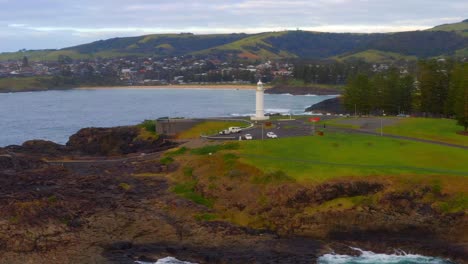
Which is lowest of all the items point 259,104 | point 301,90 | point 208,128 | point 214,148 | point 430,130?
point 301,90

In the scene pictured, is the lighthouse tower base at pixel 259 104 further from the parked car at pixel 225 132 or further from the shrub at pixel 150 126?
the shrub at pixel 150 126

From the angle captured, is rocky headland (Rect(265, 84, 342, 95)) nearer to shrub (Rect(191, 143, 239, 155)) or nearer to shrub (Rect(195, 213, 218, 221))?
shrub (Rect(191, 143, 239, 155))

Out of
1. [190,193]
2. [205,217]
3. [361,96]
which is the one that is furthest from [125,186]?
[361,96]

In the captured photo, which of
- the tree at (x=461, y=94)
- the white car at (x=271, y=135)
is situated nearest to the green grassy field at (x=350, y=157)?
the white car at (x=271, y=135)

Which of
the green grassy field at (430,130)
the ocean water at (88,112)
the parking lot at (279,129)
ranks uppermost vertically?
the green grassy field at (430,130)

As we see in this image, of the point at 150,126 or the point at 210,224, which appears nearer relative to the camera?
the point at 210,224

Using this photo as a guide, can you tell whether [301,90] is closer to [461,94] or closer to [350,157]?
[461,94]
